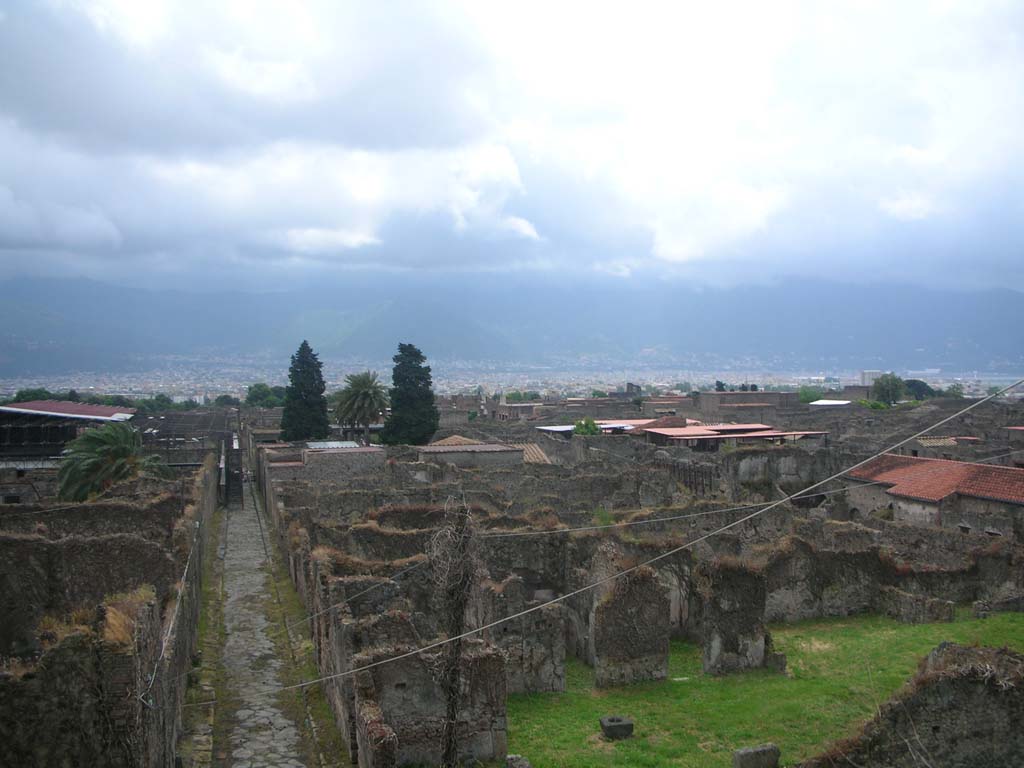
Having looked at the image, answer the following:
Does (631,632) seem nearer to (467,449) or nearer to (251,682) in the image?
(251,682)

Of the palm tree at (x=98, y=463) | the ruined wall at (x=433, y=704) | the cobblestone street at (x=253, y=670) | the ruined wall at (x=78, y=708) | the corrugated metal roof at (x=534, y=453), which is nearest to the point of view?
the ruined wall at (x=78, y=708)

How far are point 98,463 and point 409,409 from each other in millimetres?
25969

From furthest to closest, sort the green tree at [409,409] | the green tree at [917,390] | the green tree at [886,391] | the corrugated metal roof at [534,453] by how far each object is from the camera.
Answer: the green tree at [917,390]
the green tree at [886,391]
the green tree at [409,409]
the corrugated metal roof at [534,453]

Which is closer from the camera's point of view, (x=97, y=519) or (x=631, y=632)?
(x=631, y=632)

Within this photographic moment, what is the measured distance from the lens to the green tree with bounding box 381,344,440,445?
58.0 m

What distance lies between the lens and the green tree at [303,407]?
6100cm

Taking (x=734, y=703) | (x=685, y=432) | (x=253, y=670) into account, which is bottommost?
(x=253, y=670)

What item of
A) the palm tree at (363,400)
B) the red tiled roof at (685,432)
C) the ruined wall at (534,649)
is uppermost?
the palm tree at (363,400)

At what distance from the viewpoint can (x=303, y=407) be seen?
61.1 meters

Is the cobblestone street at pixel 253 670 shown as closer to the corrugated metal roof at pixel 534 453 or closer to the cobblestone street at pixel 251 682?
the cobblestone street at pixel 251 682

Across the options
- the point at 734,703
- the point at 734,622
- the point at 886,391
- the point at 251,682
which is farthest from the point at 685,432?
the point at 886,391

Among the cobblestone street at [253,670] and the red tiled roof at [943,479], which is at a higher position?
the red tiled roof at [943,479]

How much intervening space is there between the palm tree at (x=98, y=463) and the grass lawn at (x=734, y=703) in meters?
23.1

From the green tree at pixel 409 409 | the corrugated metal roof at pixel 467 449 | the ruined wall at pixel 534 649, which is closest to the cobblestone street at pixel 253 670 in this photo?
the ruined wall at pixel 534 649
